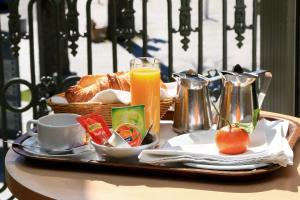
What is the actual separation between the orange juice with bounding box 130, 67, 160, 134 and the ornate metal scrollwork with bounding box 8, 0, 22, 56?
1.16m

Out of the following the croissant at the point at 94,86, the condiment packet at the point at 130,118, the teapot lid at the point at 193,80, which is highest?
the teapot lid at the point at 193,80

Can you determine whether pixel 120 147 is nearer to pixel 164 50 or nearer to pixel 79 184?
pixel 79 184

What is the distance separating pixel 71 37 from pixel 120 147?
1.37m

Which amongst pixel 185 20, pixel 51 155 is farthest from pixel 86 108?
pixel 185 20

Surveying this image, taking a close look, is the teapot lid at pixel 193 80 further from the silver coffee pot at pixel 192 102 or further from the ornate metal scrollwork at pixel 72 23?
the ornate metal scrollwork at pixel 72 23

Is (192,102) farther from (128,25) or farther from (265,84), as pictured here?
(128,25)

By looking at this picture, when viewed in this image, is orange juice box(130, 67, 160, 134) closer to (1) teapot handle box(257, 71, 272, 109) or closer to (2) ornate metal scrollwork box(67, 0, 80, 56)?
(1) teapot handle box(257, 71, 272, 109)

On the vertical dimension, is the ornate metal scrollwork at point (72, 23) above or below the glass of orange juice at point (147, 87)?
above

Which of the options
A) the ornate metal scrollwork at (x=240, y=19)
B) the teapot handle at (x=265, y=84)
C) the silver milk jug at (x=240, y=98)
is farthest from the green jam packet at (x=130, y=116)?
the ornate metal scrollwork at (x=240, y=19)

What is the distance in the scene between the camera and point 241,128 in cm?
174

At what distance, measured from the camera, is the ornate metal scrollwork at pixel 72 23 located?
2.93m

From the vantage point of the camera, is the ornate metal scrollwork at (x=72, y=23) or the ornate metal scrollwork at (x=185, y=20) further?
the ornate metal scrollwork at (x=185, y=20)

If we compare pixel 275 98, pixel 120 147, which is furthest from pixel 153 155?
pixel 275 98

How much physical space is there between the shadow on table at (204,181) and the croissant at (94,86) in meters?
0.35
